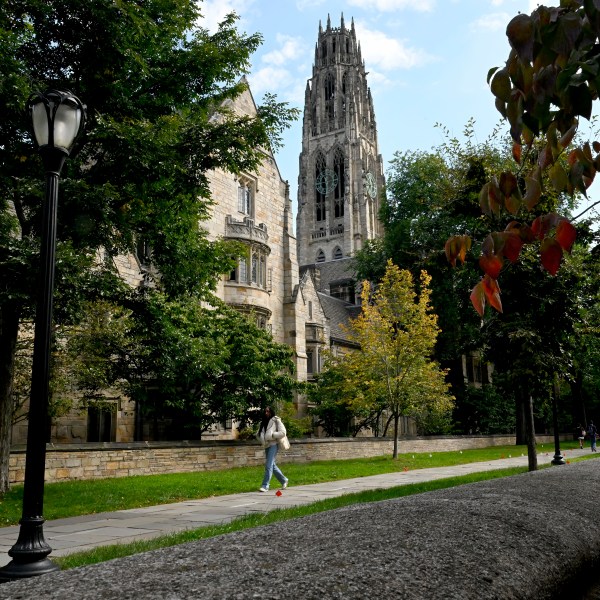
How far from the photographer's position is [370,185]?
88.4 meters

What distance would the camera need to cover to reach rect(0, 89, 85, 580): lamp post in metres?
5.24

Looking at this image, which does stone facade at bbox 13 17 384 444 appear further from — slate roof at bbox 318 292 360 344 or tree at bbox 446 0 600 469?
tree at bbox 446 0 600 469

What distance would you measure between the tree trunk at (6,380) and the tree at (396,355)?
15217 mm

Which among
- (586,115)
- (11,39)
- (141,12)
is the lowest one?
(586,115)

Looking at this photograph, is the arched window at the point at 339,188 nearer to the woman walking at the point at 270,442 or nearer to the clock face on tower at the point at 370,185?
the clock face on tower at the point at 370,185

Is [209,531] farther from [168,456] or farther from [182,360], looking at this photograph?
[168,456]

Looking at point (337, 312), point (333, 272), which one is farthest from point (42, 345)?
point (333, 272)

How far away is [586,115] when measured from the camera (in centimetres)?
227

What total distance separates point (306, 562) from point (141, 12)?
12.0m

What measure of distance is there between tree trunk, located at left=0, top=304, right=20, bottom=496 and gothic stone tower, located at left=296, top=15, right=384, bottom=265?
236 ft

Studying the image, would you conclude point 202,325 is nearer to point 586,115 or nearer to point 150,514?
point 150,514

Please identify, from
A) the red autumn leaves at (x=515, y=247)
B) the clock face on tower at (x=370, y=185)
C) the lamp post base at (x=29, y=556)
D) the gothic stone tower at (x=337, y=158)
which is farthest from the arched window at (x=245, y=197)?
the clock face on tower at (x=370, y=185)

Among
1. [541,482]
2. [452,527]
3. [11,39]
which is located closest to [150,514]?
[541,482]

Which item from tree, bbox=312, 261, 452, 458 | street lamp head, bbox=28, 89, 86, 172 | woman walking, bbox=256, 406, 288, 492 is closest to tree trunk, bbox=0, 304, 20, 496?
woman walking, bbox=256, 406, 288, 492
